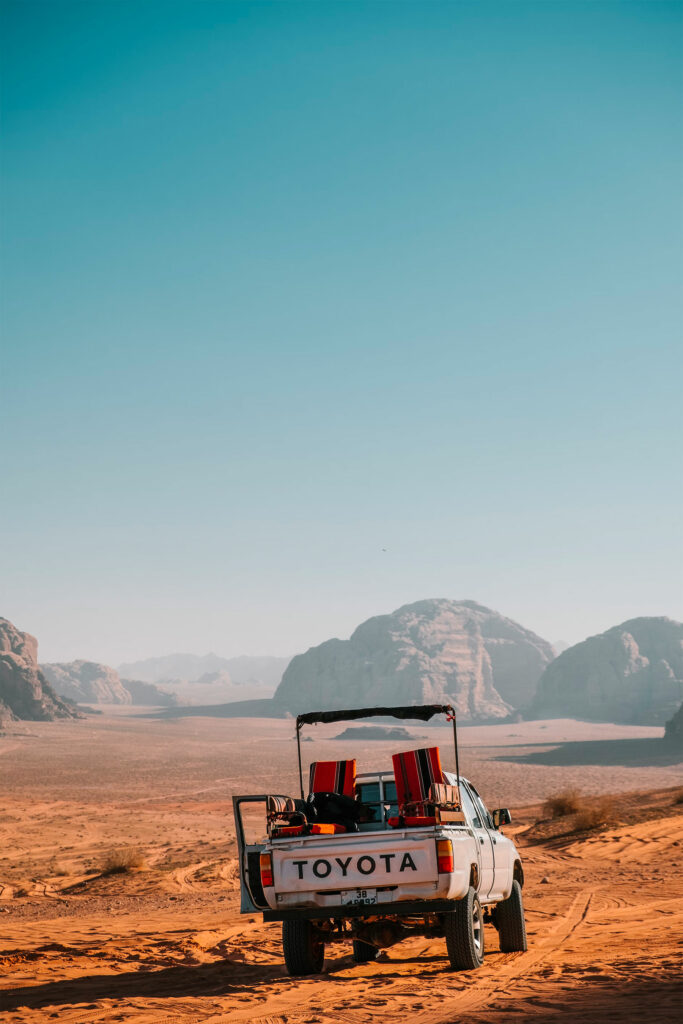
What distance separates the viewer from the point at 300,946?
321 inches

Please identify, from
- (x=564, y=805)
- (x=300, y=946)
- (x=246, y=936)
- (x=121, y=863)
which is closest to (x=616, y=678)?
(x=564, y=805)

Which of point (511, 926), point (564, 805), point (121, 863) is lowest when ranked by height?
point (564, 805)

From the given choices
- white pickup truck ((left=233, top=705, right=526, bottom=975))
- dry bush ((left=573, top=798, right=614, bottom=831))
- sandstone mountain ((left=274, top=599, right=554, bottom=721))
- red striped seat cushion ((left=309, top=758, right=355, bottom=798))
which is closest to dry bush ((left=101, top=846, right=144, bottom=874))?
red striped seat cushion ((left=309, top=758, right=355, bottom=798))

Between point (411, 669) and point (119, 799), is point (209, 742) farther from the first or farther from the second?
point (411, 669)

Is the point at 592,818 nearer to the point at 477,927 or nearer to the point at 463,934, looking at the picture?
the point at 477,927

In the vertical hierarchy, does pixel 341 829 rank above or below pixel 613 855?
above

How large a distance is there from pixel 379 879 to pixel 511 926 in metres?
2.85

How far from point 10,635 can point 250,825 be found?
110m

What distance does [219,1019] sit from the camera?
6.66m

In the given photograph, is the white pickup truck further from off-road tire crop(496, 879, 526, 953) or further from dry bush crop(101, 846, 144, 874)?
dry bush crop(101, 846, 144, 874)

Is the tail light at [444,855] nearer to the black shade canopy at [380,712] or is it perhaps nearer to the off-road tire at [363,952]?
the black shade canopy at [380,712]

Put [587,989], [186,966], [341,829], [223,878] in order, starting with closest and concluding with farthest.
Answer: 1. [587,989]
2. [341,829]
3. [186,966]
4. [223,878]

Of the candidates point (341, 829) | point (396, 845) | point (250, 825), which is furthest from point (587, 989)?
point (250, 825)

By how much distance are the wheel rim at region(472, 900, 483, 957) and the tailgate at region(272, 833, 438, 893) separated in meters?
1.04
